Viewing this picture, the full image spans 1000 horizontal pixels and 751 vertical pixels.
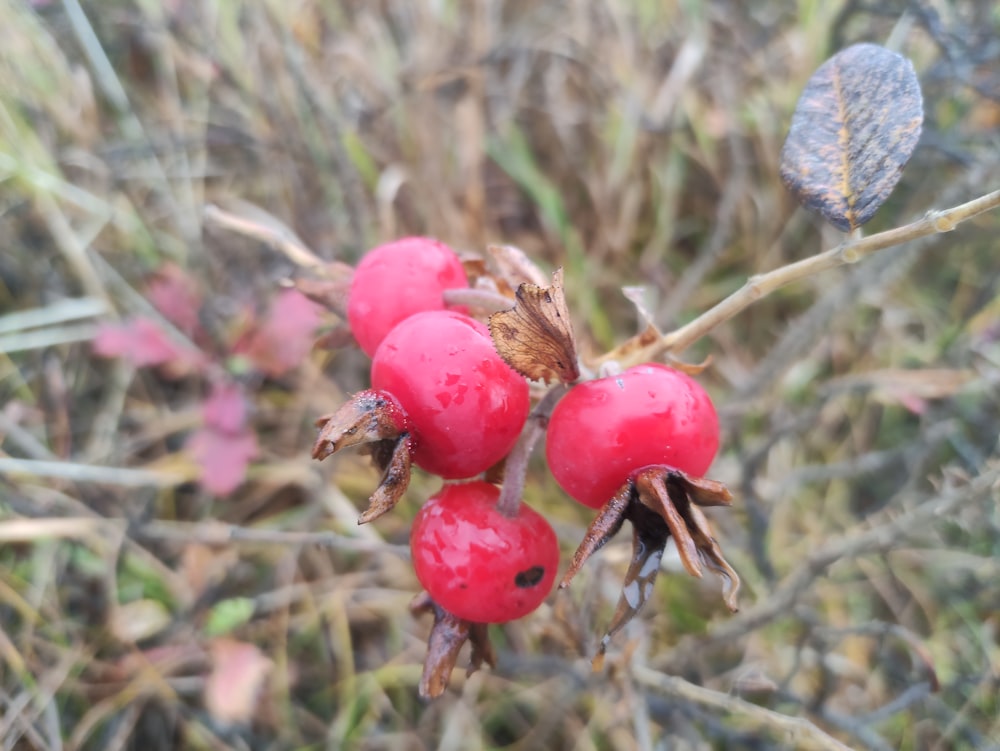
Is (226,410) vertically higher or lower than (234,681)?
higher

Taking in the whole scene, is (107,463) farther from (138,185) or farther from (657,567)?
(657,567)

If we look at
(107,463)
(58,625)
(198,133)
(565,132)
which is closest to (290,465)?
(107,463)

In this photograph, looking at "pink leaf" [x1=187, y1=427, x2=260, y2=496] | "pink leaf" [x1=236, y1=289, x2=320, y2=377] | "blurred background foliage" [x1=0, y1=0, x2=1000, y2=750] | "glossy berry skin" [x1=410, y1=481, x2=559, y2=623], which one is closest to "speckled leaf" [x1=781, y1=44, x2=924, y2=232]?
"glossy berry skin" [x1=410, y1=481, x2=559, y2=623]

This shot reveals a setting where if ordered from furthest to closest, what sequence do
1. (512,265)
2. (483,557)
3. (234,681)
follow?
(234,681) < (512,265) < (483,557)

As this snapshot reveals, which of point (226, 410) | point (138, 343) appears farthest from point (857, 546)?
point (138, 343)

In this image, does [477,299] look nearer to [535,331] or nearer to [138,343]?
[535,331]
